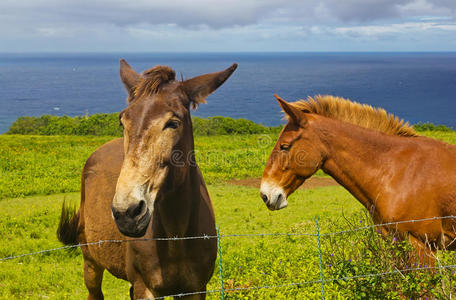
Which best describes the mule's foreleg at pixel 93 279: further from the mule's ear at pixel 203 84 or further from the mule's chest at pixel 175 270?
the mule's ear at pixel 203 84

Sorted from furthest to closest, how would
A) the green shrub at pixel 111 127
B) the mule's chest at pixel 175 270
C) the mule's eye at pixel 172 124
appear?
the green shrub at pixel 111 127
the mule's chest at pixel 175 270
the mule's eye at pixel 172 124

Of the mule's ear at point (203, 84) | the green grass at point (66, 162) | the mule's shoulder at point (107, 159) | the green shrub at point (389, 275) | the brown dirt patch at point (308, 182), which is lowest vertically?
the brown dirt patch at point (308, 182)

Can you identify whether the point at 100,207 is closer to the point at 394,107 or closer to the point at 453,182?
the point at 453,182

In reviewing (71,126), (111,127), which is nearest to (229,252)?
(111,127)

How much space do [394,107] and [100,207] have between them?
9272 centimetres

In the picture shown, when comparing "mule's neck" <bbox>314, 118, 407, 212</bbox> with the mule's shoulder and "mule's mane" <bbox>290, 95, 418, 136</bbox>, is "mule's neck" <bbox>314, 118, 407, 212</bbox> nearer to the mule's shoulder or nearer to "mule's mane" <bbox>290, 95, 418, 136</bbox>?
"mule's mane" <bbox>290, 95, 418, 136</bbox>

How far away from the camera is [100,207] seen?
422cm

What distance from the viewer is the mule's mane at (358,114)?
4.92m

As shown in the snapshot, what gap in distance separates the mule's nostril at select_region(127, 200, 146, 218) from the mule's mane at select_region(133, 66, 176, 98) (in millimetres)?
857

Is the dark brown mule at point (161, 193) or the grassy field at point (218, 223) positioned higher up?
the dark brown mule at point (161, 193)

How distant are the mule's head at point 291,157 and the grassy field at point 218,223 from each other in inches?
39.2

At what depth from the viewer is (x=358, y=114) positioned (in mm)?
5000

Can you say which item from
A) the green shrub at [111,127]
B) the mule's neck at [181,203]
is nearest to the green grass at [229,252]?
the mule's neck at [181,203]

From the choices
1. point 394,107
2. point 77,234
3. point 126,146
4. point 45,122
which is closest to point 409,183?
point 126,146
